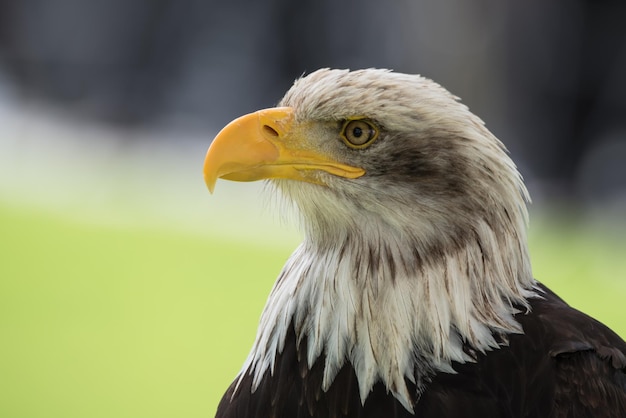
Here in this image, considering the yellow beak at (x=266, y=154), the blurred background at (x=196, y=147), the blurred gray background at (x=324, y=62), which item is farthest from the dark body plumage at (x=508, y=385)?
the blurred gray background at (x=324, y=62)

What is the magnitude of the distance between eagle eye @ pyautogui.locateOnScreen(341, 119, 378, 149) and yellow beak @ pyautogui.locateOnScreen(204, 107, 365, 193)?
1.9 inches

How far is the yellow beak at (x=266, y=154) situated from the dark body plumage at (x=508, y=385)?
12.7 inches

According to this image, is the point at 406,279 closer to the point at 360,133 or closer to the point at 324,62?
the point at 360,133

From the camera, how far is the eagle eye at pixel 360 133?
5.70ft

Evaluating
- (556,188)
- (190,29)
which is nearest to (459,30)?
(556,188)

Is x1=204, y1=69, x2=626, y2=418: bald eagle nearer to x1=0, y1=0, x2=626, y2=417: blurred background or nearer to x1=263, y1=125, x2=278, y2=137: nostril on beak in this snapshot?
x1=263, y1=125, x2=278, y2=137: nostril on beak

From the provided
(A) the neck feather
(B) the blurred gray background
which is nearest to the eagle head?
(A) the neck feather

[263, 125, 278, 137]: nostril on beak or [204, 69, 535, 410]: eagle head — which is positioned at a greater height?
[263, 125, 278, 137]: nostril on beak

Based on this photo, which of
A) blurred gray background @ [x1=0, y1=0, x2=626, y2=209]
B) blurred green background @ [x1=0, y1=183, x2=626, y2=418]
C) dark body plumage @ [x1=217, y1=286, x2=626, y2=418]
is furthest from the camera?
blurred gray background @ [x1=0, y1=0, x2=626, y2=209]

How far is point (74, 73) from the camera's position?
9250 mm

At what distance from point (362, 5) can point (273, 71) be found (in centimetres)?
106

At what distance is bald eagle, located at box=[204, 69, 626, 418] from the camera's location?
168 cm

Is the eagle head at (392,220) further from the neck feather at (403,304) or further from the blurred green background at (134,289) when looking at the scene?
the blurred green background at (134,289)

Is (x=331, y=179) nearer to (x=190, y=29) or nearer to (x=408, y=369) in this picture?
(x=408, y=369)
